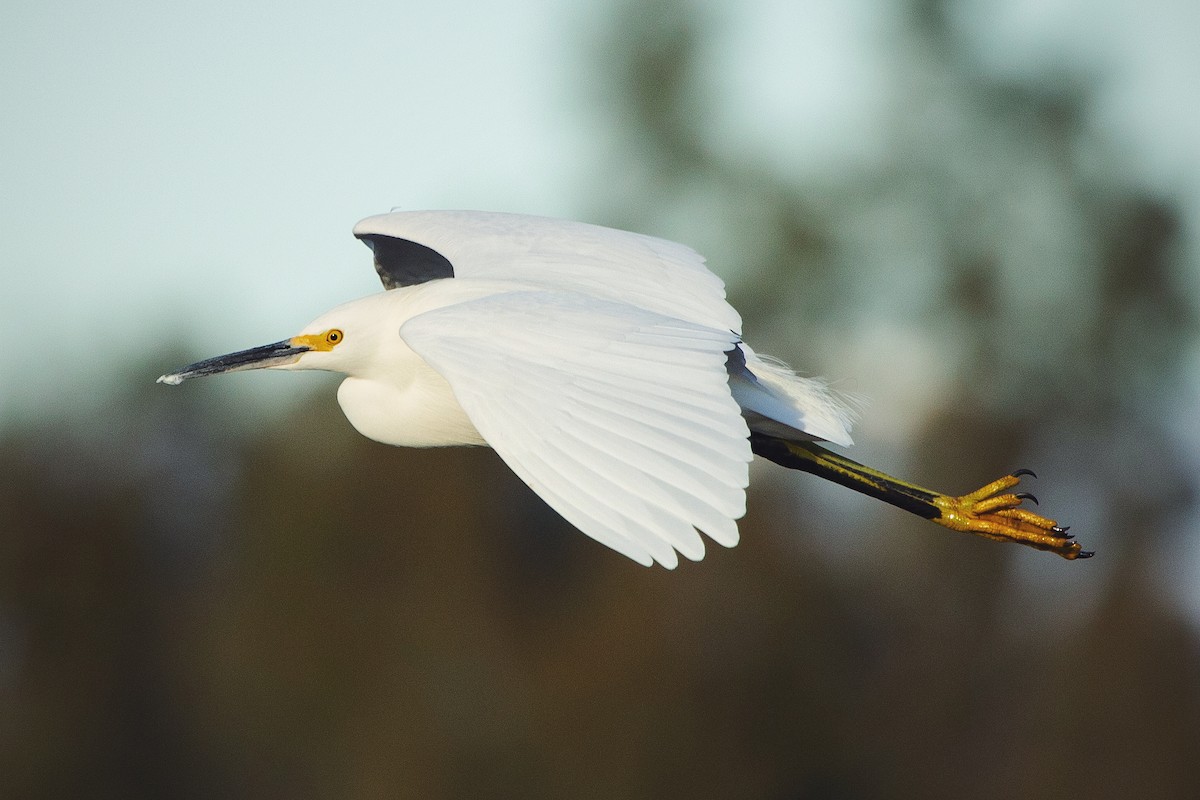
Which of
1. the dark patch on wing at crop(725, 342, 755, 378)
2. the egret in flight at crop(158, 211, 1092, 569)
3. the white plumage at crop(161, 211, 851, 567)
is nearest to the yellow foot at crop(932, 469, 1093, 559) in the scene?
the egret in flight at crop(158, 211, 1092, 569)

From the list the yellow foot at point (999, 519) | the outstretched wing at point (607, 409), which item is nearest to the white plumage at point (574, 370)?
the outstretched wing at point (607, 409)

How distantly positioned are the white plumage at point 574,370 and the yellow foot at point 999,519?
2.12 ft

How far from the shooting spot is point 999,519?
5969 millimetres

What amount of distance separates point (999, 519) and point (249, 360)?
2.90 metres

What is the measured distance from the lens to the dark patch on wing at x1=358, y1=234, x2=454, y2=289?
6.48 meters

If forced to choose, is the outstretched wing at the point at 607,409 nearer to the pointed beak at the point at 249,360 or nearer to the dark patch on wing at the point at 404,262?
the pointed beak at the point at 249,360

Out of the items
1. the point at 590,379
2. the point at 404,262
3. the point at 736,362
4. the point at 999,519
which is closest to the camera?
the point at 590,379

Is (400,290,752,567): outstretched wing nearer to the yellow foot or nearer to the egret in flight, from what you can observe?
the egret in flight

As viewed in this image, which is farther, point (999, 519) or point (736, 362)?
point (999, 519)

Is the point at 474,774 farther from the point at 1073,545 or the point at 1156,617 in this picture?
the point at 1073,545

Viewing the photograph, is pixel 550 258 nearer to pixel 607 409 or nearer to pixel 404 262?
pixel 404 262

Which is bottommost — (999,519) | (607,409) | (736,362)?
(999,519)

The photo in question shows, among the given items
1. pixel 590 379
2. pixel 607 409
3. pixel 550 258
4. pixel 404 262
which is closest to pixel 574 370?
pixel 590 379

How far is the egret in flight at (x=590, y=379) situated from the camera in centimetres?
364
